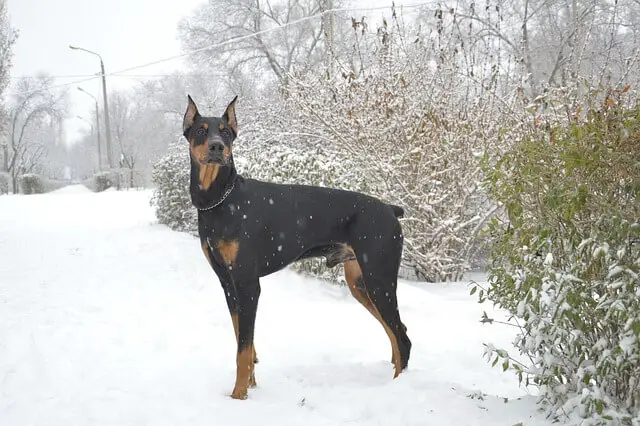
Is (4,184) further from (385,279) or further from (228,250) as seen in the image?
(385,279)

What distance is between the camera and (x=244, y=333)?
350cm

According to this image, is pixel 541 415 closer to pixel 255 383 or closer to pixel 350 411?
pixel 350 411

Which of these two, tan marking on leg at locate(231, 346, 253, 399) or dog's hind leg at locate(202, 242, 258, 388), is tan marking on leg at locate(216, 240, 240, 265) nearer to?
dog's hind leg at locate(202, 242, 258, 388)

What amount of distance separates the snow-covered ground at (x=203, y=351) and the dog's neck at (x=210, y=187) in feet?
4.00

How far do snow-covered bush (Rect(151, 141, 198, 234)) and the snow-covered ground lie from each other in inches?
60.9

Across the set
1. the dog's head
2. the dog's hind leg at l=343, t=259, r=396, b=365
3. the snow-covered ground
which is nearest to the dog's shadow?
the snow-covered ground

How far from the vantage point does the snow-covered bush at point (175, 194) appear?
390 inches

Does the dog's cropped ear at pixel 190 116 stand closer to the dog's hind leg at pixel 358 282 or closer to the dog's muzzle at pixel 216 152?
the dog's muzzle at pixel 216 152

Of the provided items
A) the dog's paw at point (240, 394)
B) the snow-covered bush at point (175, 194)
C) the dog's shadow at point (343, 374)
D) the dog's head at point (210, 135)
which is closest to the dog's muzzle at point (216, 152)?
the dog's head at point (210, 135)

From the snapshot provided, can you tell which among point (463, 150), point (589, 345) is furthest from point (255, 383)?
point (463, 150)

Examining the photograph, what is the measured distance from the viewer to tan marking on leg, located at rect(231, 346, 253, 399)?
3480mm

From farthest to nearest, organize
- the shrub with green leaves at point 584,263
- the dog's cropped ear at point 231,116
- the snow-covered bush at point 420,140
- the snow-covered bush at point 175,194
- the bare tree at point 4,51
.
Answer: the bare tree at point 4,51 → the snow-covered bush at point 175,194 → the snow-covered bush at point 420,140 → the dog's cropped ear at point 231,116 → the shrub with green leaves at point 584,263

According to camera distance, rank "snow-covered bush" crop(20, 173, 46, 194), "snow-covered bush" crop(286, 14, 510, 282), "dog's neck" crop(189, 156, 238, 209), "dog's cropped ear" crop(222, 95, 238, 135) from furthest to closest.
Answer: "snow-covered bush" crop(20, 173, 46, 194) → "snow-covered bush" crop(286, 14, 510, 282) → "dog's cropped ear" crop(222, 95, 238, 135) → "dog's neck" crop(189, 156, 238, 209)

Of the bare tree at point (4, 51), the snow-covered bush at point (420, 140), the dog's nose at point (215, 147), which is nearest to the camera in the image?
the dog's nose at point (215, 147)
